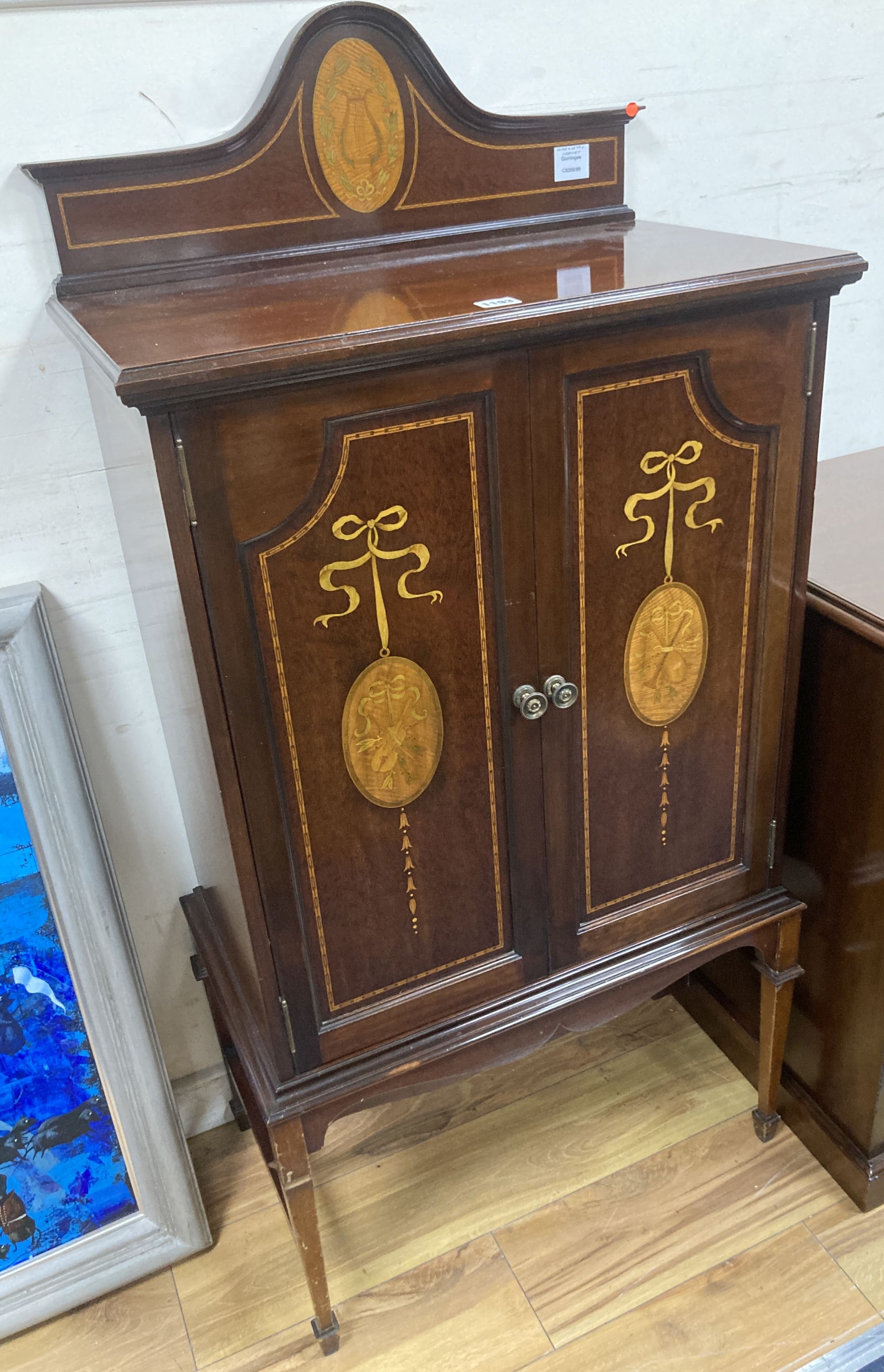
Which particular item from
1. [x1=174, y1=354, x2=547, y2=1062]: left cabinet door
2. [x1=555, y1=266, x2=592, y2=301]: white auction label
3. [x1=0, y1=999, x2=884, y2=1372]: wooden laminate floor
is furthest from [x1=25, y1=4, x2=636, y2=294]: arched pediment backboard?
[x1=0, y1=999, x2=884, y2=1372]: wooden laminate floor

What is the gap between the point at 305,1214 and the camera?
125cm

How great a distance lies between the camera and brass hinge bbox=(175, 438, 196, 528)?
0.86m

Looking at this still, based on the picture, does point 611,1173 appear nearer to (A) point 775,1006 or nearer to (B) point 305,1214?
(A) point 775,1006

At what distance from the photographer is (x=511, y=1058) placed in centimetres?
129

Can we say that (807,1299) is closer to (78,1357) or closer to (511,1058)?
(511,1058)

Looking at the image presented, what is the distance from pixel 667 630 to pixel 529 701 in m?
0.18

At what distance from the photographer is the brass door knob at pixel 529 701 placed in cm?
108

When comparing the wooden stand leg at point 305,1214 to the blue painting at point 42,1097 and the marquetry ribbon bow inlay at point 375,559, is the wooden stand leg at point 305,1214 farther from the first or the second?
the marquetry ribbon bow inlay at point 375,559

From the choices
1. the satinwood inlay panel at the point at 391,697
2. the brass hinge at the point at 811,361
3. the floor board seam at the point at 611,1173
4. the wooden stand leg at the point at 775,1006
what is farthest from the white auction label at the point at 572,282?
the floor board seam at the point at 611,1173

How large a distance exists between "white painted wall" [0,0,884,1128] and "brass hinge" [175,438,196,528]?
1.47 feet

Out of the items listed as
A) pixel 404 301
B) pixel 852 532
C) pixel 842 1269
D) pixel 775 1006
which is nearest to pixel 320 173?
pixel 404 301

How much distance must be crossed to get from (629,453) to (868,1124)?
98 centimetres

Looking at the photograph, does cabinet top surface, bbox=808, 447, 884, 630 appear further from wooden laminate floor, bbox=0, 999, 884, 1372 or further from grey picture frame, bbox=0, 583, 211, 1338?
grey picture frame, bbox=0, 583, 211, 1338

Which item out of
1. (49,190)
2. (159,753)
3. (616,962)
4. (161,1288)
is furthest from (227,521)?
(161,1288)
